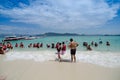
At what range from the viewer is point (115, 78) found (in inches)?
248

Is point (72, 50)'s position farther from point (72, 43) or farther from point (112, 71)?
point (112, 71)

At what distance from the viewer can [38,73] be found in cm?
700

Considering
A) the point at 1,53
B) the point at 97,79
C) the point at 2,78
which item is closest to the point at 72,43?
the point at 97,79

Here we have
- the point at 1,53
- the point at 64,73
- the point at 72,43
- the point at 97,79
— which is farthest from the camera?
the point at 1,53

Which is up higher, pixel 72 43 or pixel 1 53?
pixel 72 43

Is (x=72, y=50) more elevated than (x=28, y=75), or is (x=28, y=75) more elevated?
(x=72, y=50)

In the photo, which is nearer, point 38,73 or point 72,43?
point 38,73

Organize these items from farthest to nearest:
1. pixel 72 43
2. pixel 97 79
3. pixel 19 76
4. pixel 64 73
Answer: pixel 72 43 → pixel 64 73 → pixel 19 76 → pixel 97 79

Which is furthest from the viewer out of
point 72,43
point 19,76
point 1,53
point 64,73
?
point 1,53

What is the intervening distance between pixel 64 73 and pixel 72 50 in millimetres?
2822

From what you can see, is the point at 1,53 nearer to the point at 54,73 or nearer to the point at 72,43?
the point at 72,43

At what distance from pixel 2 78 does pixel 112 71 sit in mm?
5008

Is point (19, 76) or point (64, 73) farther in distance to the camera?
point (64, 73)

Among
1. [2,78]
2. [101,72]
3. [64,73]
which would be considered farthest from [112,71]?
[2,78]
